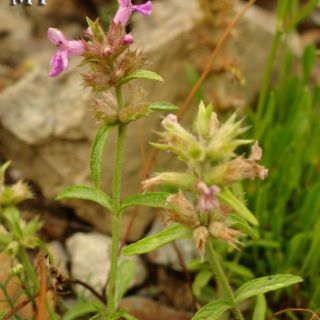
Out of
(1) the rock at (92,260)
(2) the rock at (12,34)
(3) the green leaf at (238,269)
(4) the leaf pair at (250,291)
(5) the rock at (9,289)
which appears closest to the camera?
(4) the leaf pair at (250,291)

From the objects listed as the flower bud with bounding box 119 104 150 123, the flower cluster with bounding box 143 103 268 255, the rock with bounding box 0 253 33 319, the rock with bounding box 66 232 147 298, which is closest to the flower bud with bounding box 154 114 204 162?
the flower cluster with bounding box 143 103 268 255

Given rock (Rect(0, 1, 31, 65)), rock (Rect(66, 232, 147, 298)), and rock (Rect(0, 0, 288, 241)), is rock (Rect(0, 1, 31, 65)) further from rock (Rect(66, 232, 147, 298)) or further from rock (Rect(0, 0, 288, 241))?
rock (Rect(66, 232, 147, 298))

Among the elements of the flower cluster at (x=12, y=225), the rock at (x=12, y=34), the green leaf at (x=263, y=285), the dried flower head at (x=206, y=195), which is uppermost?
the rock at (x=12, y=34)

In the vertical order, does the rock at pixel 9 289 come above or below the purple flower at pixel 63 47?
below

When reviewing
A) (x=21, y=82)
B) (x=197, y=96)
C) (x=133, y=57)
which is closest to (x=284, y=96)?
(x=197, y=96)

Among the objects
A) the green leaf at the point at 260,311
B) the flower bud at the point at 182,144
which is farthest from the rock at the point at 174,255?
the flower bud at the point at 182,144

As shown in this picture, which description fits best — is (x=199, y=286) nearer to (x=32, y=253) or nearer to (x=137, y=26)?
(x=32, y=253)

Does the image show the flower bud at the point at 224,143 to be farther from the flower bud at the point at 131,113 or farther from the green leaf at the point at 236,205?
the flower bud at the point at 131,113
